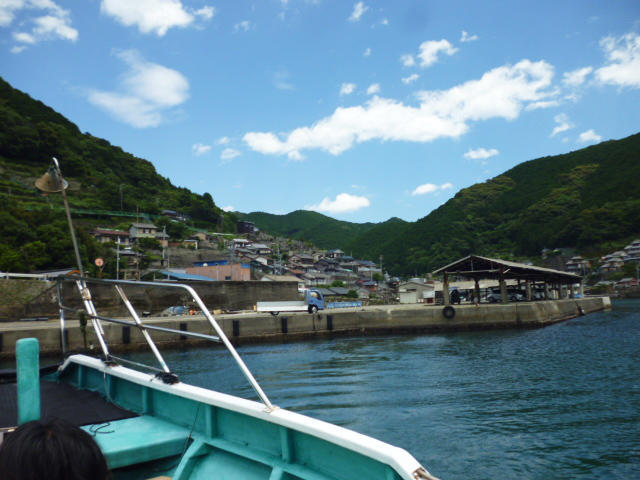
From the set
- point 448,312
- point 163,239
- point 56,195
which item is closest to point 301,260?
point 163,239

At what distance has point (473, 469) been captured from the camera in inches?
216

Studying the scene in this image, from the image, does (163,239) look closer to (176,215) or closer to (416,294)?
(176,215)

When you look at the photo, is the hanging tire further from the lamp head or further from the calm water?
the lamp head

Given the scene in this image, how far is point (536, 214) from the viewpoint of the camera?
97188 mm

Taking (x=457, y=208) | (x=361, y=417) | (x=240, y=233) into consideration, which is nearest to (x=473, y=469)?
(x=361, y=417)

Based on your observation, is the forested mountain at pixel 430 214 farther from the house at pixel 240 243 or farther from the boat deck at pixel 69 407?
the boat deck at pixel 69 407

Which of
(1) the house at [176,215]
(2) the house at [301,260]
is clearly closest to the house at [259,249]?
(2) the house at [301,260]

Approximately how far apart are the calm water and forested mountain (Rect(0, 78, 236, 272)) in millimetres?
28682

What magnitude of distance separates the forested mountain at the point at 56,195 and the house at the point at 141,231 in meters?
6.92

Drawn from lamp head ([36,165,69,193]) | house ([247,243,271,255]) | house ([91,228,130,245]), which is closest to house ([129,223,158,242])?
house ([91,228,130,245])

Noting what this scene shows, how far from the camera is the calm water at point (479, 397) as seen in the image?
19.2 feet

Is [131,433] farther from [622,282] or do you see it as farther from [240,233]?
[240,233]

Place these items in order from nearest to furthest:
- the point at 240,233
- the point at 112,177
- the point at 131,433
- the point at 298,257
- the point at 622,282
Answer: the point at 131,433, the point at 622,282, the point at 112,177, the point at 298,257, the point at 240,233

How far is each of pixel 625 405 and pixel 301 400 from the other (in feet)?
20.5
